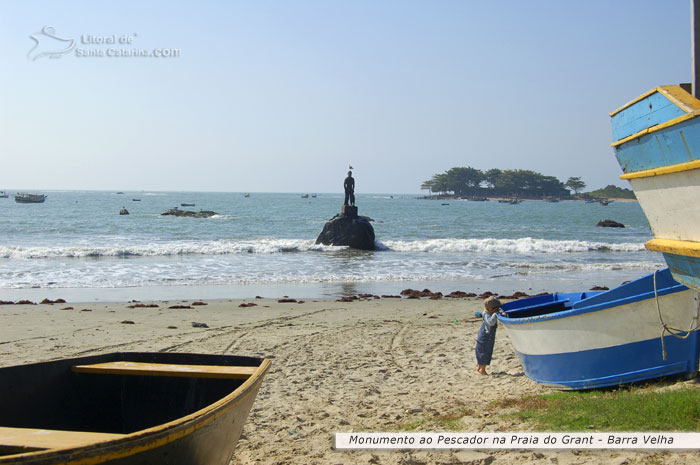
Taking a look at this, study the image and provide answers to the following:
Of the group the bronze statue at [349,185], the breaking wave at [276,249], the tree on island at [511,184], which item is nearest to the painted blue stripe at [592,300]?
the bronze statue at [349,185]

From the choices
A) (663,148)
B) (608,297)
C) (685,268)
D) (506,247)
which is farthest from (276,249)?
(663,148)

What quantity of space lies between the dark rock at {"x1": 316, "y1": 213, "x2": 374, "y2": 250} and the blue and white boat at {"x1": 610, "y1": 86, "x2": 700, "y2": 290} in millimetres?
25206

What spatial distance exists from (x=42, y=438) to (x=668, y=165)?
15.6 ft

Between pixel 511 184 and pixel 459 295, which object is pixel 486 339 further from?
pixel 511 184

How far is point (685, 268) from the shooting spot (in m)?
4.79

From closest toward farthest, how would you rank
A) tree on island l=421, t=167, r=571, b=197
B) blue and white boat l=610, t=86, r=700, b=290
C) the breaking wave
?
1. blue and white boat l=610, t=86, r=700, b=290
2. the breaking wave
3. tree on island l=421, t=167, r=571, b=197

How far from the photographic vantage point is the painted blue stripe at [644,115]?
4461 millimetres

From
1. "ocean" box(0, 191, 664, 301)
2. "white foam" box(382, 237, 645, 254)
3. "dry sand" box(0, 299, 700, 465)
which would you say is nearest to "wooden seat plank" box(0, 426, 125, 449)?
"dry sand" box(0, 299, 700, 465)

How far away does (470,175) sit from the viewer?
199 m

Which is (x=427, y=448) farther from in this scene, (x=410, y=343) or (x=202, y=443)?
(x=410, y=343)

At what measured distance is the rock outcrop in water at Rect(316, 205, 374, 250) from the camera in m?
30.6

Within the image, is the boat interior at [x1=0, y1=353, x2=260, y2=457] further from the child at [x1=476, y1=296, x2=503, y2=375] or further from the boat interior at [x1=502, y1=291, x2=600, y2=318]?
the boat interior at [x1=502, y1=291, x2=600, y2=318]

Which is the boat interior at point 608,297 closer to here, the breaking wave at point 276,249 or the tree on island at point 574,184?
the breaking wave at point 276,249

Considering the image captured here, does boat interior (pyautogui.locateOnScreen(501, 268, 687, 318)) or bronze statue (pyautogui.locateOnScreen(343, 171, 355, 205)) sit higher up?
bronze statue (pyautogui.locateOnScreen(343, 171, 355, 205))
